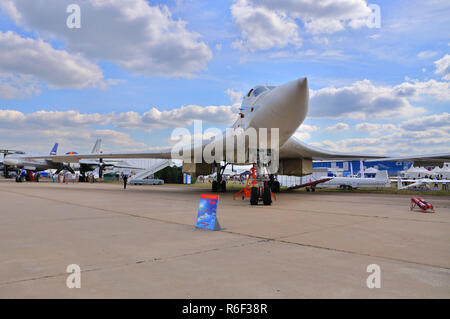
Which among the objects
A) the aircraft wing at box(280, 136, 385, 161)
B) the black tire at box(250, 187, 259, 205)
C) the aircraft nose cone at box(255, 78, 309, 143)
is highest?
the aircraft nose cone at box(255, 78, 309, 143)

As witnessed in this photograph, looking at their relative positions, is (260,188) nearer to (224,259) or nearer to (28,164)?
(224,259)

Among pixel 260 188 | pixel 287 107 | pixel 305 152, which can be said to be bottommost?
pixel 260 188

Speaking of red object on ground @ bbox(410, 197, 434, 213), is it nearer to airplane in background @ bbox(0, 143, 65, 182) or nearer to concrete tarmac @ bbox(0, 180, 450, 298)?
concrete tarmac @ bbox(0, 180, 450, 298)

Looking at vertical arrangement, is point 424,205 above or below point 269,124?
below

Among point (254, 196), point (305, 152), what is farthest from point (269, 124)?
point (305, 152)

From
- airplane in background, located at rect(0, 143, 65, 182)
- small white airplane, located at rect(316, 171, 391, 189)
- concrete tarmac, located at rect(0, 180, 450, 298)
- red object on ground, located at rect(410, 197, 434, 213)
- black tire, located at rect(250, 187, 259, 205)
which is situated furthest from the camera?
airplane in background, located at rect(0, 143, 65, 182)

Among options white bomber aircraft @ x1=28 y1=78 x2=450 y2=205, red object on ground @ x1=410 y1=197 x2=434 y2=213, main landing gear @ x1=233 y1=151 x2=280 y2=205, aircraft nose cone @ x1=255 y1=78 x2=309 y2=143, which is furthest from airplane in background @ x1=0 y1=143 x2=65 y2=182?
red object on ground @ x1=410 y1=197 x2=434 y2=213

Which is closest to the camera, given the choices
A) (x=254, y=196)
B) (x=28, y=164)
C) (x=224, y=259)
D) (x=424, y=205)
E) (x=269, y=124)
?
(x=224, y=259)

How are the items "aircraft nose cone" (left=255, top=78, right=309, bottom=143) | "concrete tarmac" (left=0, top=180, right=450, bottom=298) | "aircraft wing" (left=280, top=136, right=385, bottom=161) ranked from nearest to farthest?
"concrete tarmac" (left=0, top=180, right=450, bottom=298), "aircraft nose cone" (left=255, top=78, right=309, bottom=143), "aircraft wing" (left=280, top=136, right=385, bottom=161)

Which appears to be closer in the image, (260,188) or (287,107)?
(287,107)

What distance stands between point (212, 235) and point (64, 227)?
2.70 m

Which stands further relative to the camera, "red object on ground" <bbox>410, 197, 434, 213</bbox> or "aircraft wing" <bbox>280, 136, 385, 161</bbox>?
"aircraft wing" <bbox>280, 136, 385, 161</bbox>

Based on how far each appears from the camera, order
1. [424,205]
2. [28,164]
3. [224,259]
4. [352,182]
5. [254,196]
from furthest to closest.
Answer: [28,164]
[352,182]
[254,196]
[424,205]
[224,259]
